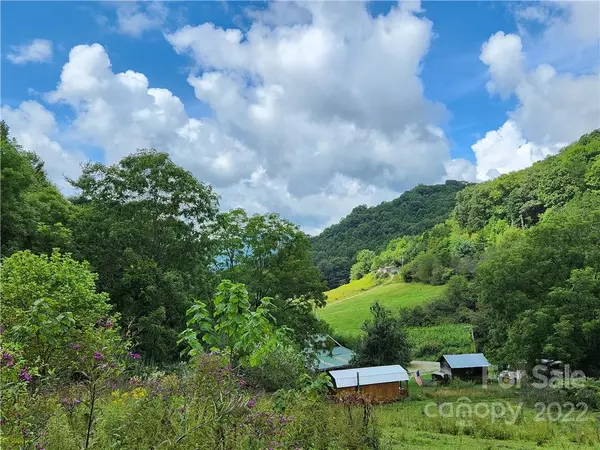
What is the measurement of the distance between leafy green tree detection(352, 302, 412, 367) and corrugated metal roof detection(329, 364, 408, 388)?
4768mm

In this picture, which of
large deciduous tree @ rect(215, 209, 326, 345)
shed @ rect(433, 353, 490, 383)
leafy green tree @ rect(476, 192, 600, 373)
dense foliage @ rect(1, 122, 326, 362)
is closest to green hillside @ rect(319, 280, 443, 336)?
shed @ rect(433, 353, 490, 383)

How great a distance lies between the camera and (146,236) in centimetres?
1695

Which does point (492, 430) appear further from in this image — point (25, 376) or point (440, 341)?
point (440, 341)

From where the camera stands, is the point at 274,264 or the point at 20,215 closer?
the point at 20,215

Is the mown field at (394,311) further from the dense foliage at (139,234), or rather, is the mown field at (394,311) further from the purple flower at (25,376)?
the purple flower at (25,376)

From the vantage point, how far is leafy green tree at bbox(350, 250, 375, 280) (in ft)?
295

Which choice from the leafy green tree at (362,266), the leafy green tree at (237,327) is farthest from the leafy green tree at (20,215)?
the leafy green tree at (362,266)

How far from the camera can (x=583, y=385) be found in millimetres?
16906

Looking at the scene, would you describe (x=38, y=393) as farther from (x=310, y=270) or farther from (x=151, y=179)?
(x=310, y=270)

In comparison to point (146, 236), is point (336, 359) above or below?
below

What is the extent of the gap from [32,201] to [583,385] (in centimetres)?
2309

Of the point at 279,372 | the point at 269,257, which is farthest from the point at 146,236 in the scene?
the point at 279,372

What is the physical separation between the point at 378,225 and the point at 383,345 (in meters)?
79.5

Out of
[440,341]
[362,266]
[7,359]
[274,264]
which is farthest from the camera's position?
[362,266]
